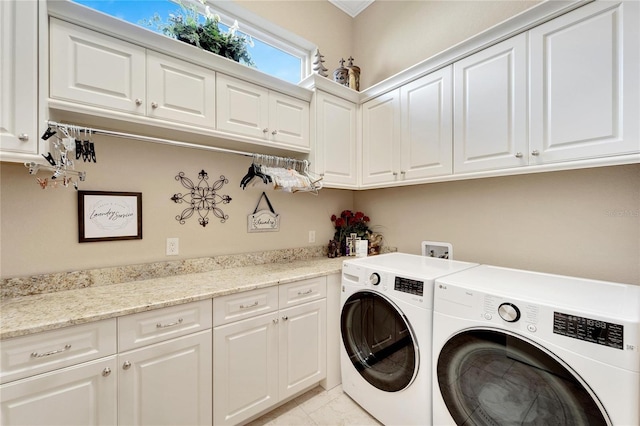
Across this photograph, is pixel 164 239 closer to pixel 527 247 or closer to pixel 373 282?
pixel 373 282

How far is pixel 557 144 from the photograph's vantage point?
139 centimetres

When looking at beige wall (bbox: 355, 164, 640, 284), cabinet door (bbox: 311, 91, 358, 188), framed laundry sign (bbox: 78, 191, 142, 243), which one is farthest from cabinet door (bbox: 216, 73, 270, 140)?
beige wall (bbox: 355, 164, 640, 284)

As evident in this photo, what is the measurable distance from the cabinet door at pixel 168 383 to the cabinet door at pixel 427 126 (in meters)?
1.77

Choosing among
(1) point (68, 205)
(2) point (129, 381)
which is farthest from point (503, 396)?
(1) point (68, 205)

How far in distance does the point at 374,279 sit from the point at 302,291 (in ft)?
1.64

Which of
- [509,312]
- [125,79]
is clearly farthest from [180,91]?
[509,312]

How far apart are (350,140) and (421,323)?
1.58m

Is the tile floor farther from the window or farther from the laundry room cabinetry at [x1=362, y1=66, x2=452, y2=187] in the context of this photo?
the window

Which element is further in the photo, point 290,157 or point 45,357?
point 290,157

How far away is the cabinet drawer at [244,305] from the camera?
149 centimetres

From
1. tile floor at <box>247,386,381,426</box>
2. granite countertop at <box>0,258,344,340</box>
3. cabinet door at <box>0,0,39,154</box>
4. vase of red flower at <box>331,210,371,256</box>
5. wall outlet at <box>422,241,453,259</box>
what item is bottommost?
tile floor at <box>247,386,381,426</box>

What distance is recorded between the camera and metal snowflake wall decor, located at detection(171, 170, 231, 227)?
1.86 metres

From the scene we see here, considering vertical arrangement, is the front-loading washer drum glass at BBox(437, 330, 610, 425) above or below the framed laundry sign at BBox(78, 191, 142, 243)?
below

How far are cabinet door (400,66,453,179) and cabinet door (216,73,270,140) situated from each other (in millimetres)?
1065
